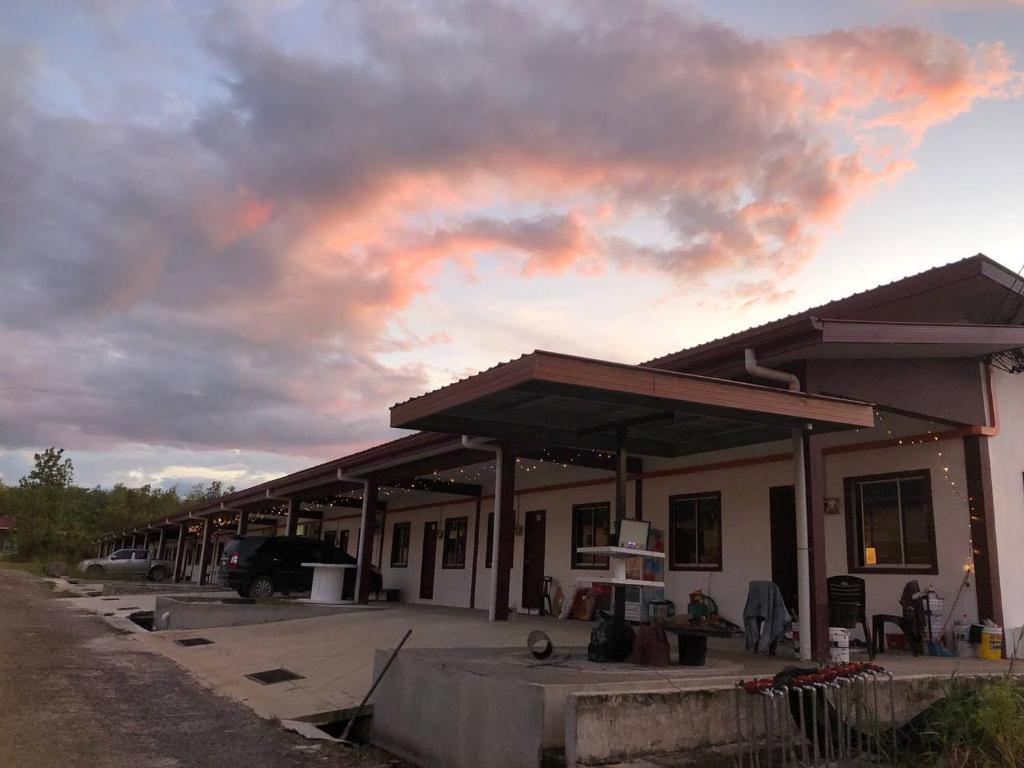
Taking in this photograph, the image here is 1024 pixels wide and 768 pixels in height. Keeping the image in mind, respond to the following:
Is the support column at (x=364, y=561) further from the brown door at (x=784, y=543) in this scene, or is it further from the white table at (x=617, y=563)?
the white table at (x=617, y=563)

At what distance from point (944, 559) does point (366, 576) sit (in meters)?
12.7

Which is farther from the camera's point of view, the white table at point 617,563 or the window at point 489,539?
the window at point 489,539

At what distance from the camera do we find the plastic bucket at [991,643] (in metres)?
8.88

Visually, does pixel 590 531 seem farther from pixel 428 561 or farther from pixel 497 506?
pixel 428 561

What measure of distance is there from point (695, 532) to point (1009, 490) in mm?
4712

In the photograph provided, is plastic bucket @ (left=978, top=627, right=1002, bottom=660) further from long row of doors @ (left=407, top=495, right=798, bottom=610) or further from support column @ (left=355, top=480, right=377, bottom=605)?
support column @ (left=355, top=480, right=377, bottom=605)

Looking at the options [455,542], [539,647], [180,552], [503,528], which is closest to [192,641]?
[503,528]

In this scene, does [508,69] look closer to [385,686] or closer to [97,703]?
[385,686]

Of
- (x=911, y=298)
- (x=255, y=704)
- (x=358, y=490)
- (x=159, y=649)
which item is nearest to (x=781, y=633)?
(x=911, y=298)

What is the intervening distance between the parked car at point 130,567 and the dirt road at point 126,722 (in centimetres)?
2909

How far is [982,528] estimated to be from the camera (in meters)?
9.38

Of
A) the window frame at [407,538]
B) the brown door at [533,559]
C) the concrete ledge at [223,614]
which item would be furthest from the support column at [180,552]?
the brown door at [533,559]

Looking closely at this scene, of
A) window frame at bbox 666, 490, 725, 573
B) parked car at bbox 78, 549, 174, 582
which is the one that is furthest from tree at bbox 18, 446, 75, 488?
window frame at bbox 666, 490, 725, 573

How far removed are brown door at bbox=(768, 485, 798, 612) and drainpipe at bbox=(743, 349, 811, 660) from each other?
277 cm
